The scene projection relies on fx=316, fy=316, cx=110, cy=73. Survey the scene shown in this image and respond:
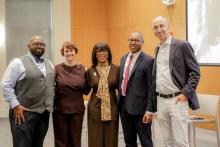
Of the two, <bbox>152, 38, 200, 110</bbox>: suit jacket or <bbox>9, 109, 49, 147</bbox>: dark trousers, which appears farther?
<bbox>9, 109, 49, 147</bbox>: dark trousers

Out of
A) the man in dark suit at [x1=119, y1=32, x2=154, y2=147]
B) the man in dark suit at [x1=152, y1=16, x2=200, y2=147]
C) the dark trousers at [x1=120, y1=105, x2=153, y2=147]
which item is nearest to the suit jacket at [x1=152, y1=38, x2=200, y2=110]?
the man in dark suit at [x1=152, y1=16, x2=200, y2=147]

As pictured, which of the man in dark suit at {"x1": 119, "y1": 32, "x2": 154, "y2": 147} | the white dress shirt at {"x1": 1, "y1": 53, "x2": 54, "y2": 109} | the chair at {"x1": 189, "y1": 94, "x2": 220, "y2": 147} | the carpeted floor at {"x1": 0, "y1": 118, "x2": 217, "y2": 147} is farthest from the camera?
the carpeted floor at {"x1": 0, "y1": 118, "x2": 217, "y2": 147}

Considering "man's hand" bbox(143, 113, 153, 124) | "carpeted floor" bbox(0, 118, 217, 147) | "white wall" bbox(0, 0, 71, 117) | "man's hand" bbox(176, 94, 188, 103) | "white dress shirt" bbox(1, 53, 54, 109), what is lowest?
"carpeted floor" bbox(0, 118, 217, 147)

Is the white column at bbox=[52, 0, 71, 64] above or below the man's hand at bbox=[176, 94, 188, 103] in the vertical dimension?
above

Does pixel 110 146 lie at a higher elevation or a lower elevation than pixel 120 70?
lower

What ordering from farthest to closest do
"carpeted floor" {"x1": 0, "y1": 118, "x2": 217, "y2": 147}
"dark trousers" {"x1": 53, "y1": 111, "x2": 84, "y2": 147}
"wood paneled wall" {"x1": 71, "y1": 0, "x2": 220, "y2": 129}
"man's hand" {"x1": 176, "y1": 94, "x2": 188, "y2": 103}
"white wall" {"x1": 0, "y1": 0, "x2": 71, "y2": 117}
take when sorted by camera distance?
"white wall" {"x1": 0, "y1": 0, "x2": 71, "y2": 117}
"wood paneled wall" {"x1": 71, "y1": 0, "x2": 220, "y2": 129}
"carpeted floor" {"x1": 0, "y1": 118, "x2": 217, "y2": 147}
"dark trousers" {"x1": 53, "y1": 111, "x2": 84, "y2": 147}
"man's hand" {"x1": 176, "y1": 94, "x2": 188, "y2": 103}

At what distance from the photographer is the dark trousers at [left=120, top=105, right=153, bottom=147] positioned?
10.3ft

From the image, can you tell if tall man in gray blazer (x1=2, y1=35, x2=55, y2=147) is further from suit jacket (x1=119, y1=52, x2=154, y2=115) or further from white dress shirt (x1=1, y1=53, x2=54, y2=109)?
suit jacket (x1=119, y1=52, x2=154, y2=115)

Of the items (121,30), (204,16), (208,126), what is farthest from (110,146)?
(121,30)

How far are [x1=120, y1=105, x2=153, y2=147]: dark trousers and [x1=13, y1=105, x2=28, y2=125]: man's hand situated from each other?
0.99m

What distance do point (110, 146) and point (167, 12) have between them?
3380 millimetres

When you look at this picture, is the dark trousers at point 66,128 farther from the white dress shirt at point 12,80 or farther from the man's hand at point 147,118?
the man's hand at point 147,118

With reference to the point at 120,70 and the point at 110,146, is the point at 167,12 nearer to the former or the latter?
the point at 120,70

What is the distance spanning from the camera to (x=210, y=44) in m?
4.97
